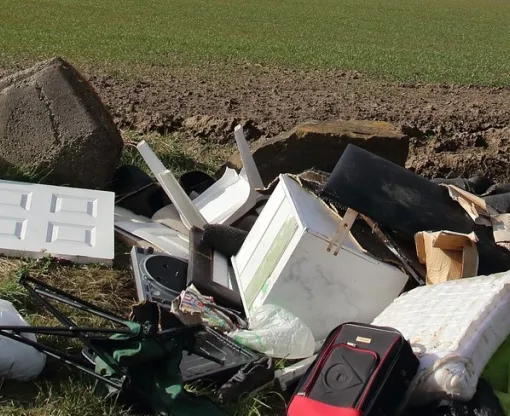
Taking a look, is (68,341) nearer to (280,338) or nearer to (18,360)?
(18,360)

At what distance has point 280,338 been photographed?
13.2 ft

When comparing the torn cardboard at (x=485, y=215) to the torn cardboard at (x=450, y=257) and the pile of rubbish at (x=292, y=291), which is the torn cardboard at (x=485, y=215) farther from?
the torn cardboard at (x=450, y=257)

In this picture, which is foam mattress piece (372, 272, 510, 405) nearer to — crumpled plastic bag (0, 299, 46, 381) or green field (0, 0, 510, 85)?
crumpled plastic bag (0, 299, 46, 381)

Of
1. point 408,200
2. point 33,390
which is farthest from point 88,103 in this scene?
point 33,390

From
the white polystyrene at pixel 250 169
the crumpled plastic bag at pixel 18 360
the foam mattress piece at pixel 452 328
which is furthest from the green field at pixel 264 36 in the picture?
the foam mattress piece at pixel 452 328

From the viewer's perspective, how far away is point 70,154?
6195 mm

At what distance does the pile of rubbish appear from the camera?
343 centimetres

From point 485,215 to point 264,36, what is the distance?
19.1m

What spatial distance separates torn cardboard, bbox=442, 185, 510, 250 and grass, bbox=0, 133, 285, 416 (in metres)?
1.58

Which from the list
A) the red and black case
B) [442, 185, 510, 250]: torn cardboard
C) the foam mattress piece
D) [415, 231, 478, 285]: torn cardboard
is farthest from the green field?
the red and black case

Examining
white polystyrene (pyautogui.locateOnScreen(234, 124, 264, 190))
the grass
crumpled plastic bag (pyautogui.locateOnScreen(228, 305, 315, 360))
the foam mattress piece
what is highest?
the foam mattress piece

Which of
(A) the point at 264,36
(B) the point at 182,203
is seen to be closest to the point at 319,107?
(B) the point at 182,203

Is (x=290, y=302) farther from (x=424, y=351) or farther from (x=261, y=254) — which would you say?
(x=424, y=351)

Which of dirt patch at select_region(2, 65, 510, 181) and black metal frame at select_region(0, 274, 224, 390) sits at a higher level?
black metal frame at select_region(0, 274, 224, 390)
